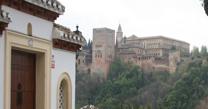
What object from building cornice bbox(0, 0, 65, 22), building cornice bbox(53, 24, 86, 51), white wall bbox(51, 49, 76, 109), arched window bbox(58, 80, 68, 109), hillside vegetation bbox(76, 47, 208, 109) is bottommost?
hillside vegetation bbox(76, 47, 208, 109)

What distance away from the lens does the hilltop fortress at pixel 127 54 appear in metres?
102

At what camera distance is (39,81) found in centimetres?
812

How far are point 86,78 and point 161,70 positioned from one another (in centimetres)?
1438

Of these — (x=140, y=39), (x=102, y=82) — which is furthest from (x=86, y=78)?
(x=140, y=39)

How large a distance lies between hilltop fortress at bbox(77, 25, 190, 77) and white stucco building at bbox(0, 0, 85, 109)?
89.8 meters

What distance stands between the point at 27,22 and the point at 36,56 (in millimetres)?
818

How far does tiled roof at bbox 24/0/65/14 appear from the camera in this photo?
7.45 metres

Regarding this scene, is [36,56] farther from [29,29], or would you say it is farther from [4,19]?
[4,19]

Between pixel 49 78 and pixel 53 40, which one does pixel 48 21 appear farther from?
pixel 49 78

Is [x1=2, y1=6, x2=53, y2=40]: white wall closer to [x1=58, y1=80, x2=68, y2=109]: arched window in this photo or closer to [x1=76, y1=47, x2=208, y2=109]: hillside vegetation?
[x1=58, y1=80, x2=68, y2=109]: arched window

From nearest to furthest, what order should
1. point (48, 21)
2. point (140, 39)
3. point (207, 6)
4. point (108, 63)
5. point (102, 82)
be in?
point (207, 6), point (48, 21), point (102, 82), point (108, 63), point (140, 39)

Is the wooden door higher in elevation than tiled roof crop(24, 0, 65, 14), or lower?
lower

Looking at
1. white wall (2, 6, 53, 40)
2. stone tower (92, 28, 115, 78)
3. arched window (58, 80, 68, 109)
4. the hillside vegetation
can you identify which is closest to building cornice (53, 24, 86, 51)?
white wall (2, 6, 53, 40)

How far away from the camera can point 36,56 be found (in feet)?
26.7
